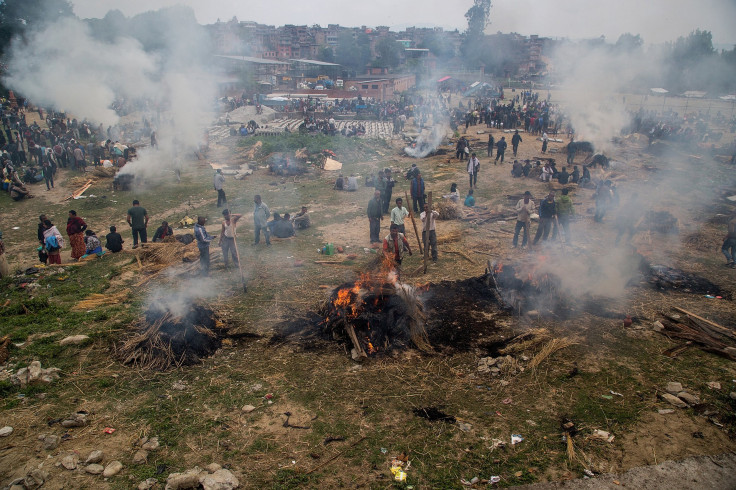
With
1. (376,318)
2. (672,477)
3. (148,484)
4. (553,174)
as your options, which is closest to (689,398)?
(672,477)

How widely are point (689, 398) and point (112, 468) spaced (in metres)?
6.56

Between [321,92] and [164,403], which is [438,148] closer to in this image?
[164,403]

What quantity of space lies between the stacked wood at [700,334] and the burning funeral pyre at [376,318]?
11.9ft

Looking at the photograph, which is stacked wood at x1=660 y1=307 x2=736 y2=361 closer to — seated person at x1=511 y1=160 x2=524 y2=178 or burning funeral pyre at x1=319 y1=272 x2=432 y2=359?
burning funeral pyre at x1=319 y1=272 x2=432 y2=359

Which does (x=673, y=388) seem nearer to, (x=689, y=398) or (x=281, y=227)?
(x=689, y=398)

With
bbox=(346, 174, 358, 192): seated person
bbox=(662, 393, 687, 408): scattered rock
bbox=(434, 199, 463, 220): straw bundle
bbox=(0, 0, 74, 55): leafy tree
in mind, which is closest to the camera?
bbox=(662, 393, 687, 408): scattered rock

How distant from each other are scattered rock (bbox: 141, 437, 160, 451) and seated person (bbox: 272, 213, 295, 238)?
25.2 feet

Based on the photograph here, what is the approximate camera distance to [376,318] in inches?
274

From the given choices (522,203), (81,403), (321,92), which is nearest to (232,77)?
(321,92)

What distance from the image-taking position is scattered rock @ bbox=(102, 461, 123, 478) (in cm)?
456

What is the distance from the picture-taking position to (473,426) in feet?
17.1

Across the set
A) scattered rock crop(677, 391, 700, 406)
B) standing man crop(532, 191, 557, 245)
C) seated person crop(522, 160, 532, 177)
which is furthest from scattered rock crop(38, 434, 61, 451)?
seated person crop(522, 160, 532, 177)

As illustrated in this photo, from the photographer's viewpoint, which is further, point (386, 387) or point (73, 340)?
point (73, 340)

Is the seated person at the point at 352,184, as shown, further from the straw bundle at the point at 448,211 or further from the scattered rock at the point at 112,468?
the scattered rock at the point at 112,468
